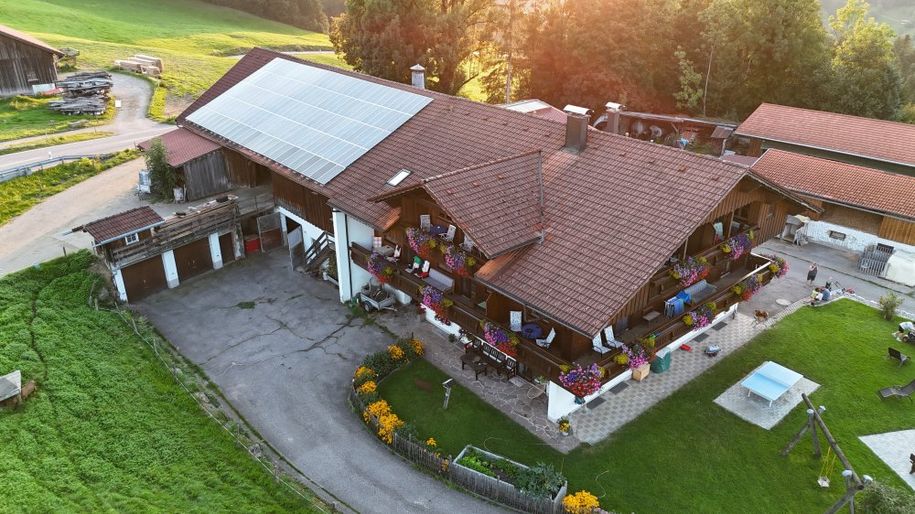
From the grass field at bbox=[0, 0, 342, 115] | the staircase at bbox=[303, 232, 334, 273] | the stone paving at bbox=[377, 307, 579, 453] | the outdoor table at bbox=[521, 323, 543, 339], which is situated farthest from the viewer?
the grass field at bbox=[0, 0, 342, 115]

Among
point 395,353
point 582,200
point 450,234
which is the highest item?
point 582,200

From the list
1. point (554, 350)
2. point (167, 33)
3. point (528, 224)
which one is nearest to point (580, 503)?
point (554, 350)

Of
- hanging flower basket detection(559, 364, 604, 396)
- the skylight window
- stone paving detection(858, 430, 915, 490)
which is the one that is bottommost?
stone paving detection(858, 430, 915, 490)

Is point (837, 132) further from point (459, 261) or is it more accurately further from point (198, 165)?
point (198, 165)

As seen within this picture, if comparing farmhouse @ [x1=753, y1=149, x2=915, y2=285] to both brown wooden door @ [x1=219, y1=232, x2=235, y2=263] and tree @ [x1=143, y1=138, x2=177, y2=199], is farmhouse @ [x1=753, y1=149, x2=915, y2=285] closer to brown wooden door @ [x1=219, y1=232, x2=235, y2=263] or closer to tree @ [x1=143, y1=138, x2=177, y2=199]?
brown wooden door @ [x1=219, y1=232, x2=235, y2=263]

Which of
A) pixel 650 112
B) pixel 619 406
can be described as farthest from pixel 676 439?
pixel 650 112

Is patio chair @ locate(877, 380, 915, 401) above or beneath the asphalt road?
beneath

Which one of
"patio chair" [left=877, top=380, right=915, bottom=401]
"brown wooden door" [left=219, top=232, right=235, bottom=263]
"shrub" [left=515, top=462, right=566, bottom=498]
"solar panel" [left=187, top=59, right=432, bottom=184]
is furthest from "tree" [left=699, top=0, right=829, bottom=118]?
"shrub" [left=515, top=462, right=566, bottom=498]
